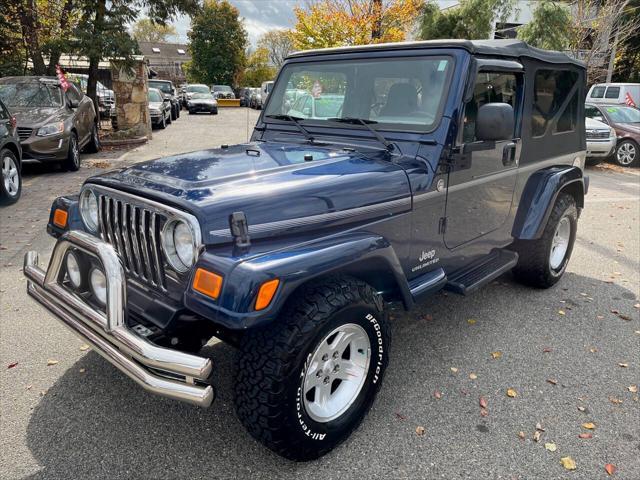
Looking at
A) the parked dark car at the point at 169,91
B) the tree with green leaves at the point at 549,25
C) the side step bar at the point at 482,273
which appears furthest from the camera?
the parked dark car at the point at 169,91

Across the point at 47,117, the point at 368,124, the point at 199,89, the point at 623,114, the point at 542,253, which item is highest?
the point at 199,89

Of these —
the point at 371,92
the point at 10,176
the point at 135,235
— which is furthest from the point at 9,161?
the point at 371,92

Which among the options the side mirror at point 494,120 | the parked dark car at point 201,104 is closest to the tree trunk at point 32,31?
the side mirror at point 494,120

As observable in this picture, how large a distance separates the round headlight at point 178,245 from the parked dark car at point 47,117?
24.6ft

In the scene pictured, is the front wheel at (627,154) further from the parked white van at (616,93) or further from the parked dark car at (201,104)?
the parked dark car at (201,104)

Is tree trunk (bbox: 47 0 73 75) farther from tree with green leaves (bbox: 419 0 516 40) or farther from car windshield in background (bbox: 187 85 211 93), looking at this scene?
car windshield in background (bbox: 187 85 211 93)

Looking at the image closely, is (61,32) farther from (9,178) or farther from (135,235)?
(135,235)

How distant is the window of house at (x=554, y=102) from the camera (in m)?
3.93

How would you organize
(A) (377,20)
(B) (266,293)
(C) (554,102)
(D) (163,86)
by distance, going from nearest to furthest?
(B) (266,293)
(C) (554,102)
(A) (377,20)
(D) (163,86)

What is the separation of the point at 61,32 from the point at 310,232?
1377cm

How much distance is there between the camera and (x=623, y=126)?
12922mm

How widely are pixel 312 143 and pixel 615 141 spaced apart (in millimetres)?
11537

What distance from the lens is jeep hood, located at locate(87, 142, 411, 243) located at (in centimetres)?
226

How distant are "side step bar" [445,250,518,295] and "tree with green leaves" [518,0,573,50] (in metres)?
14.1
